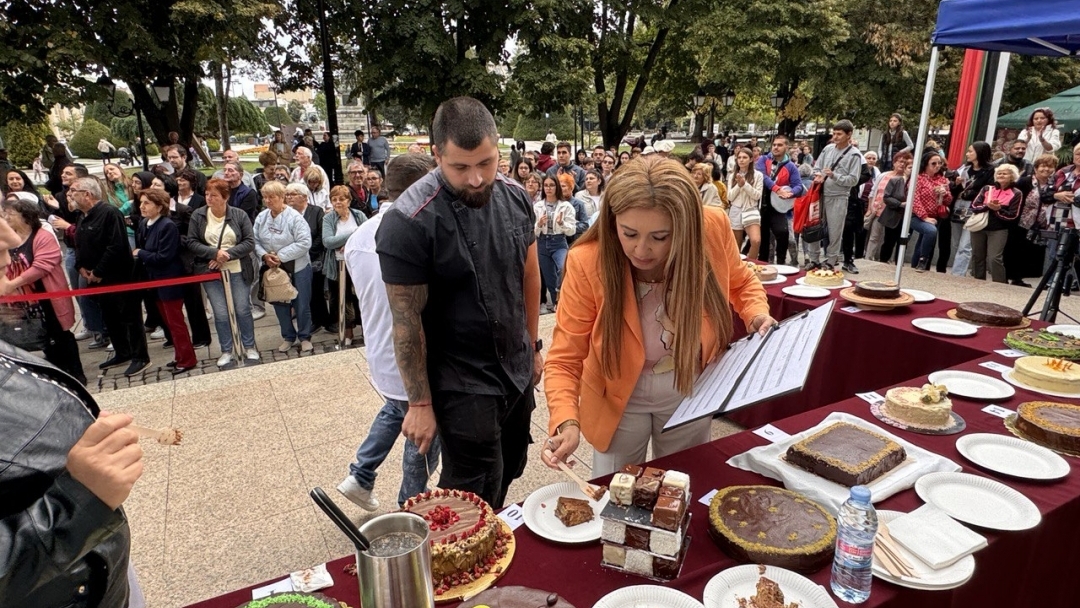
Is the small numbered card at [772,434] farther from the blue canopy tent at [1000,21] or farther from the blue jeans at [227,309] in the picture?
the blue jeans at [227,309]

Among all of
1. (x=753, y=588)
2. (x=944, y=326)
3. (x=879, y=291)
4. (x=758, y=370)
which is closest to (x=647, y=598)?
(x=753, y=588)

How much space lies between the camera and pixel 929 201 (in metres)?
7.93

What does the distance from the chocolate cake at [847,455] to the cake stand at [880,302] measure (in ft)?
6.87

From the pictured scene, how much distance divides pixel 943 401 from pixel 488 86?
47.2 feet

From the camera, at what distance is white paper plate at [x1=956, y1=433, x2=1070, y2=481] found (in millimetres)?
1901

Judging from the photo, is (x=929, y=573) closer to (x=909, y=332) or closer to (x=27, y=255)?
(x=909, y=332)

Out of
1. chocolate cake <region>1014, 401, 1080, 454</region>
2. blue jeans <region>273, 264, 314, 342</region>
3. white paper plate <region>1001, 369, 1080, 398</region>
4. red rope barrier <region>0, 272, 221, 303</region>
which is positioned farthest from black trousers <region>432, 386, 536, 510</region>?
blue jeans <region>273, 264, 314, 342</region>

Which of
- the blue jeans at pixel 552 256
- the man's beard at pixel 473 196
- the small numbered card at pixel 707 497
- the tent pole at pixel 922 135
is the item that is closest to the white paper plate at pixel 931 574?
the small numbered card at pixel 707 497

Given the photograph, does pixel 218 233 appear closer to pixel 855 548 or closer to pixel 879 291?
pixel 879 291

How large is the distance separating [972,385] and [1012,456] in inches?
26.1

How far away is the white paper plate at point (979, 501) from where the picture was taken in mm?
1674

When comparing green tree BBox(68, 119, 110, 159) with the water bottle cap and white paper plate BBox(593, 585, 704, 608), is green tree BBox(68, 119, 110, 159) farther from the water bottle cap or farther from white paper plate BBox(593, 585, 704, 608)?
the water bottle cap

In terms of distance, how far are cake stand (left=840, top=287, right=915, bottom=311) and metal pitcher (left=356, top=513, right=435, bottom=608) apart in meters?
3.56

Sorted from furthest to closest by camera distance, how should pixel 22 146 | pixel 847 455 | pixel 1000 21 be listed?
pixel 22 146 → pixel 1000 21 → pixel 847 455
